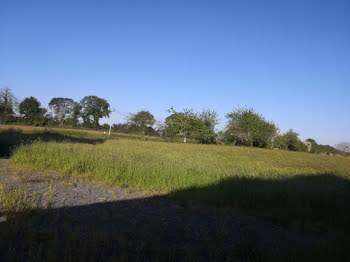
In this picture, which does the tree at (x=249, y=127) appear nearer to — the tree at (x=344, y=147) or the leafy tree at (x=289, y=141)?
the leafy tree at (x=289, y=141)

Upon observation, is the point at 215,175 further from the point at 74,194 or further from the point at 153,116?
the point at 153,116

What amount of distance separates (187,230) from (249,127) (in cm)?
3875

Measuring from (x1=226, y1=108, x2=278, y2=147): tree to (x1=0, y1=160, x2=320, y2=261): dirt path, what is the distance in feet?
120

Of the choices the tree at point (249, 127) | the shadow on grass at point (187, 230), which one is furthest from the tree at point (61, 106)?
the shadow on grass at point (187, 230)

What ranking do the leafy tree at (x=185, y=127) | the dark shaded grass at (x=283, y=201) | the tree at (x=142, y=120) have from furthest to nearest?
the tree at (x=142, y=120) < the leafy tree at (x=185, y=127) < the dark shaded grass at (x=283, y=201)

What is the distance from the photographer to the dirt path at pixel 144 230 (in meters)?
2.33

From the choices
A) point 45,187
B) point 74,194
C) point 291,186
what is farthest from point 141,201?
point 291,186

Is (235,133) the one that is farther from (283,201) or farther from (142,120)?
(283,201)

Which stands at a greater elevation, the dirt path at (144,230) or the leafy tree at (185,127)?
the leafy tree at (185,127)

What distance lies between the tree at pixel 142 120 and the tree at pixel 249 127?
1555 centimetres

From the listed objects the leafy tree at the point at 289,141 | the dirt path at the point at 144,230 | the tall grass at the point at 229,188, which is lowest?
the dirt path at the point at 144,230

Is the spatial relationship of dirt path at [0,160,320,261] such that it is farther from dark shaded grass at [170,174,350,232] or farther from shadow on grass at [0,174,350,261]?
dark shaded grass at [170,174,350,232]

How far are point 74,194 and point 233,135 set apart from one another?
37896 mm

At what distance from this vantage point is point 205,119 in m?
39.3
